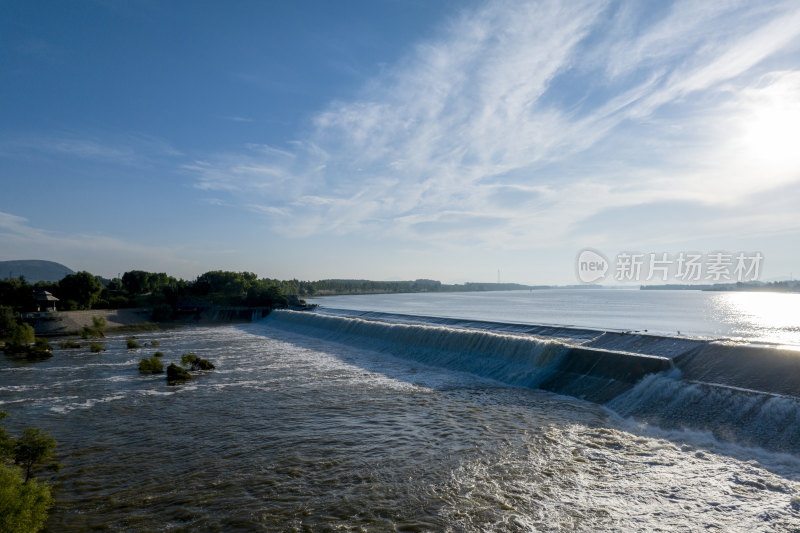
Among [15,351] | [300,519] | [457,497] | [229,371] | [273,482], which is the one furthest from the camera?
[15,351]

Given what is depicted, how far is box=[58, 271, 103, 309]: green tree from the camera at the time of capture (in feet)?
221

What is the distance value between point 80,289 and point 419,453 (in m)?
73.8

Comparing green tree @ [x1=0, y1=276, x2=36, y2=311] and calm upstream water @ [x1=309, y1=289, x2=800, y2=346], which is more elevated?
green tree @ [x1=0, y1=276, x2=36, y2=311]

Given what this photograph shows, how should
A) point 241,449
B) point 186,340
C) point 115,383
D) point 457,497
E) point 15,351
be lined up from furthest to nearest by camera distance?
1. point 186,340
2. point 15,351
3. point 115,383
4. point 241,449
5. point 457,497

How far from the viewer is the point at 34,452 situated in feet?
37.6

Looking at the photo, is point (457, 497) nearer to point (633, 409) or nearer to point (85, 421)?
point (633, 409)

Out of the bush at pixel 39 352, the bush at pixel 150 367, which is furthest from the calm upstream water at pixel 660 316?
the bush at pixel 39 352

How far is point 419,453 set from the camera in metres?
13.0

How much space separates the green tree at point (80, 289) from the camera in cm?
6750

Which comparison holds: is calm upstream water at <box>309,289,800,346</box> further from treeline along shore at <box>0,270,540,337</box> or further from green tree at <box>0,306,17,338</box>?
green tree at <box>0,306,17,338</box>

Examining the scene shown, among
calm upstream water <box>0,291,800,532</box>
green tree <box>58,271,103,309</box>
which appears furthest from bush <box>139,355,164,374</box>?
green tree <box>58,271,103,309</box>

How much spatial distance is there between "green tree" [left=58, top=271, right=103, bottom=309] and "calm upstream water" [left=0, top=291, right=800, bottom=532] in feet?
168

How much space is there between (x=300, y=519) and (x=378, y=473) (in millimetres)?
2728

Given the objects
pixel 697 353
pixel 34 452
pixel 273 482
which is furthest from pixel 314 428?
pixel 697 353
